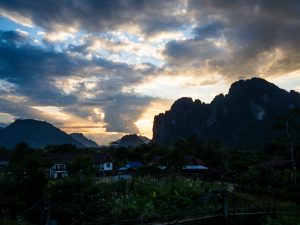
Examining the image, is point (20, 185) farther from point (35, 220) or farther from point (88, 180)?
point (88, 180)

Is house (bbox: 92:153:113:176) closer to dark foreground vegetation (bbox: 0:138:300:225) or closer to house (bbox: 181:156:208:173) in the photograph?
house (bbox: 181:156:208:173)

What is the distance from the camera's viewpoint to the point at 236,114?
460 ft

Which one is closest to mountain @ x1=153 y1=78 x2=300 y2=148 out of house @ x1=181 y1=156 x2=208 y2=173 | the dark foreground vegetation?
house @ x1=181 y1=156 x2=208 y2=173

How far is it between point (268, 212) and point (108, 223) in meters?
11.1

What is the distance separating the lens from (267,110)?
135000mm

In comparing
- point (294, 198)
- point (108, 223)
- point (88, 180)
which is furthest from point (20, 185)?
point (294, 198)

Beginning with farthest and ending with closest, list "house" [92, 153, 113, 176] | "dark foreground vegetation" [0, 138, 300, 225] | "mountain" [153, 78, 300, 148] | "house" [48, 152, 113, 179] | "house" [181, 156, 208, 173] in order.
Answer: "mountain" [153, 78, 300, 148], "house" [92, 153, 113, 176], "house" [48, 152, 113, 179], "house" [181, 156, 208, 173], "dark foreground vegetation" [0, 138, 300, 225]

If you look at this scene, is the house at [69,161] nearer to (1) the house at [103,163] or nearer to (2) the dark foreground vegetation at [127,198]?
(1) the house at [103,163]

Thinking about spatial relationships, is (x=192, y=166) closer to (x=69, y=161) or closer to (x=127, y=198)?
(x=69, y=161)

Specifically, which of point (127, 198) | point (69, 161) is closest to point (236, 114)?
point (69, 161)

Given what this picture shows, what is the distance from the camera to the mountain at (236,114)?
417 ft

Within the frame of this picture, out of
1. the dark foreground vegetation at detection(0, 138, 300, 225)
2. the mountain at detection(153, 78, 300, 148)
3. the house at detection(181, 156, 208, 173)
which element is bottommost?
the dark foreground vegetation at detection(0, 138, 300, 225)

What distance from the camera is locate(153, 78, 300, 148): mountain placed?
417ft

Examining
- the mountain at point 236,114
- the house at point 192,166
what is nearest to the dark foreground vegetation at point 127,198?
the house at point 192,166
